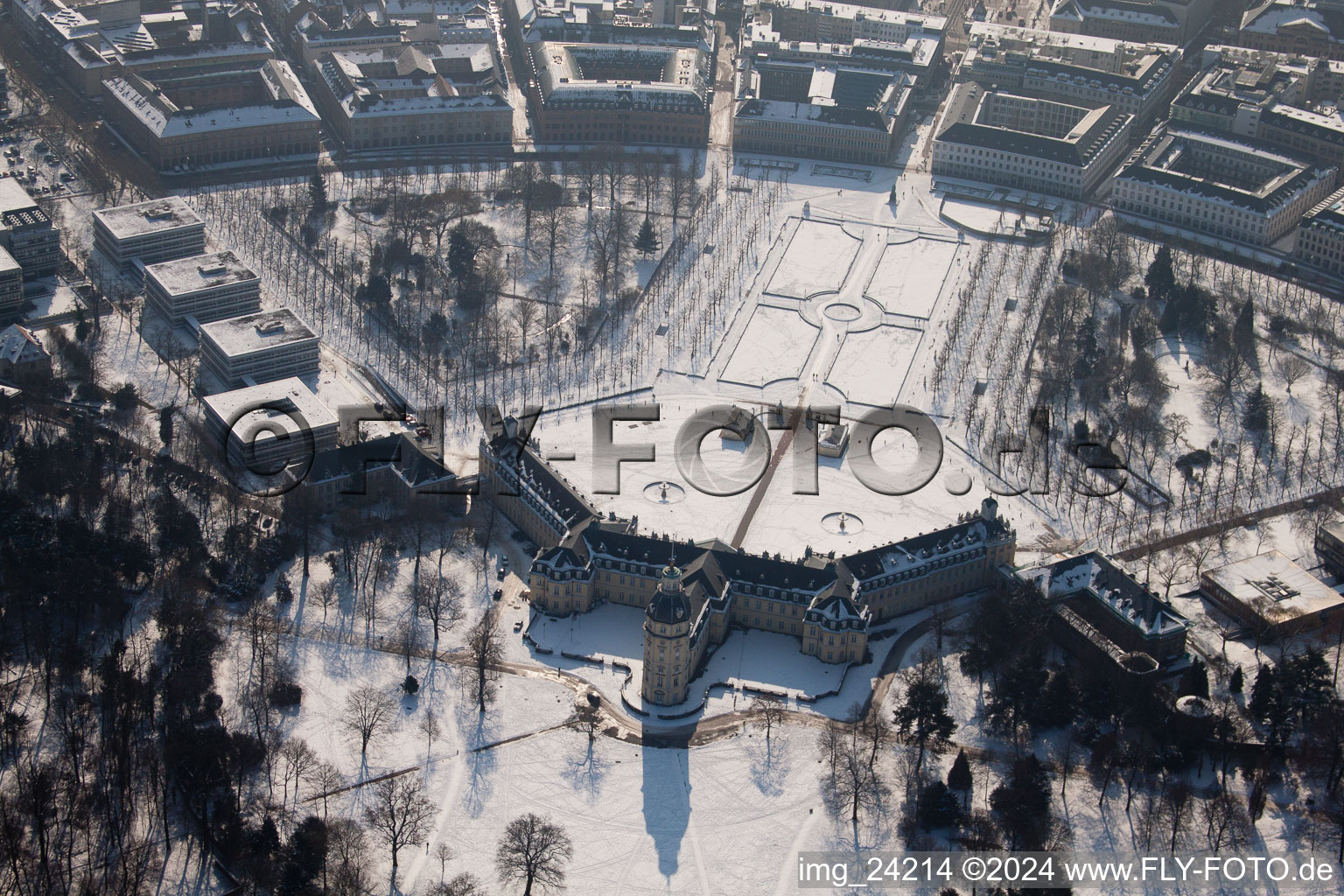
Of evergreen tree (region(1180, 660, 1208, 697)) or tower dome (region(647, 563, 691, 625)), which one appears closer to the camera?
tower dome (region(647, 563, 691, 625))

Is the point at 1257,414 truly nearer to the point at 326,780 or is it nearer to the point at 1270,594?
the point at 1270,594

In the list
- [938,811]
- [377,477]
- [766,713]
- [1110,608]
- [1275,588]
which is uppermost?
[377,477]

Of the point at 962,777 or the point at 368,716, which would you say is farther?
the point at 368,716

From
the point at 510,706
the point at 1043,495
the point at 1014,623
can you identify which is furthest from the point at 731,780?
the point at 1043,495

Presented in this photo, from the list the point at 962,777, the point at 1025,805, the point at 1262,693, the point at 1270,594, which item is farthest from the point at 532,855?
the point at 1270,594

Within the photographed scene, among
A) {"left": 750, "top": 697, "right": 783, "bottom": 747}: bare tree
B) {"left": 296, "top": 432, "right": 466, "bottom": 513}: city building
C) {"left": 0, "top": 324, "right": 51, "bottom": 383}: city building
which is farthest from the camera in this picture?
{"left": 0, "top": 324, "right": 51, "bottom": 383}: city building

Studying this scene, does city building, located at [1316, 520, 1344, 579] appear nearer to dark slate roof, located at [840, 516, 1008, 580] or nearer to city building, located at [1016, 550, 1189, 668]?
city building, located at [1016, 550, 1189, 668]

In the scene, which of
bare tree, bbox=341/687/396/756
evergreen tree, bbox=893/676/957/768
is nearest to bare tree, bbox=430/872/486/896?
bare tree, bbox=341/687/396/756
